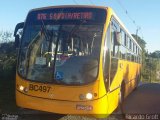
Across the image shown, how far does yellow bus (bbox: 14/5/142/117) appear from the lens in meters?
9.08

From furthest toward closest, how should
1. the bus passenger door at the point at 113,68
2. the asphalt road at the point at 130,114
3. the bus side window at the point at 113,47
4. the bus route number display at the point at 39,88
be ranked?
the asphalt road at the point at 130,114 < the bus side window at the point at 113,47 < the bus passenger door at the point at 113,68 < the bus route number display at the point at 39,88

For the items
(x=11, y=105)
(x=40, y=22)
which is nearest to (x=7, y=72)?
(x=11, y=105)

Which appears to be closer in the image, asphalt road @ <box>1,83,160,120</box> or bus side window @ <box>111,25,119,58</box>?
bus side window @ <box>111,25,119,58</box>

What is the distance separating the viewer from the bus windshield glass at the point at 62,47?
30.0 ft

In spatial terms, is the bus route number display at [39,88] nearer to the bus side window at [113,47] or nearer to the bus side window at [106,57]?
the bus side window at [106,57]

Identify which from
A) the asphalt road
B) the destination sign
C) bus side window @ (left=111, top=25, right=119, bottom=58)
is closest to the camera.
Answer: the destination sign

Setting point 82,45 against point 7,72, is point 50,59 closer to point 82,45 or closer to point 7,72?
point 82,45

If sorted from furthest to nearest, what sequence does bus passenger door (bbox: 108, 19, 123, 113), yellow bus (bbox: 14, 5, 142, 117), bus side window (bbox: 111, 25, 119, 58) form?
bus side window (bbox: 111, 25, 119, 58) → bus passenger door (bbox: 108, 19, 123, 113) → yellow bus (bbox: 14, 5, 142, 117)

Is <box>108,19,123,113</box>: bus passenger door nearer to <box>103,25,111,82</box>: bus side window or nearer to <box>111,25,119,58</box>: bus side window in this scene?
<box>111,25,119,58</box>: bus side window

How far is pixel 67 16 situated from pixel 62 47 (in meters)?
0.97

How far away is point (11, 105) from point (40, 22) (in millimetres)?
3907

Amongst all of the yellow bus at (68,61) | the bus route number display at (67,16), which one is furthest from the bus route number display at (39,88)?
the bus route number display at (67,16)

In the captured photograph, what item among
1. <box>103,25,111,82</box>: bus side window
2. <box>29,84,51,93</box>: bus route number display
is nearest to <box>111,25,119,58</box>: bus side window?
<box>103,25,111,82</box>: bus side window

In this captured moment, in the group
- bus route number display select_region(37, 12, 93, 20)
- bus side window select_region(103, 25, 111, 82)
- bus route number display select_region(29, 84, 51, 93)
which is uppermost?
bus route number display select_region(37, 12, 93, 20)
